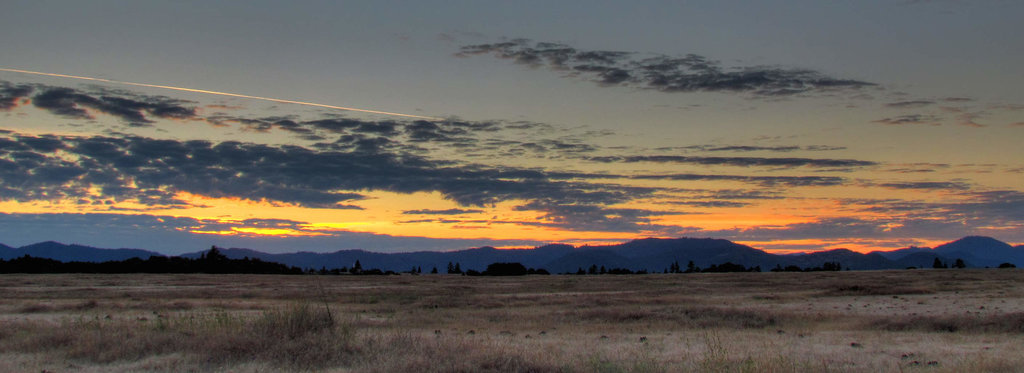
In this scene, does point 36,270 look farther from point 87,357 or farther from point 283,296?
point 87,357

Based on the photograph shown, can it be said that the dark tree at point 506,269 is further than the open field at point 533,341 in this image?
Yes

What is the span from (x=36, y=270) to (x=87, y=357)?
109m

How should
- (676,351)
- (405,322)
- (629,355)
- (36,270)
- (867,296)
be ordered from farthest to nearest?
1. (36,270)
2. (867,296)
3. (405,322)
4. (676,351)
5. (629,355)

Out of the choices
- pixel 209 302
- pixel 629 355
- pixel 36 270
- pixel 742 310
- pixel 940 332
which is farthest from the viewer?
pixel 36 270

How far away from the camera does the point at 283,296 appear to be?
1801 inches

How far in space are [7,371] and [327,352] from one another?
6265mm

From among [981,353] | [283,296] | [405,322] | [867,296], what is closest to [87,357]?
[405,322]

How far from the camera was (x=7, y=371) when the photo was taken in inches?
558

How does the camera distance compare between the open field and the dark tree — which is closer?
the open field

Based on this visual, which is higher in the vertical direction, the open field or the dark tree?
the dark tree

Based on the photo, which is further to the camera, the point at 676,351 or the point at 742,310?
the point at 742,310

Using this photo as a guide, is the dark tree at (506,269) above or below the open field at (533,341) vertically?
above

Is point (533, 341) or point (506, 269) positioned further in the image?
point (506, 269)

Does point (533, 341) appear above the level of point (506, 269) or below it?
below
